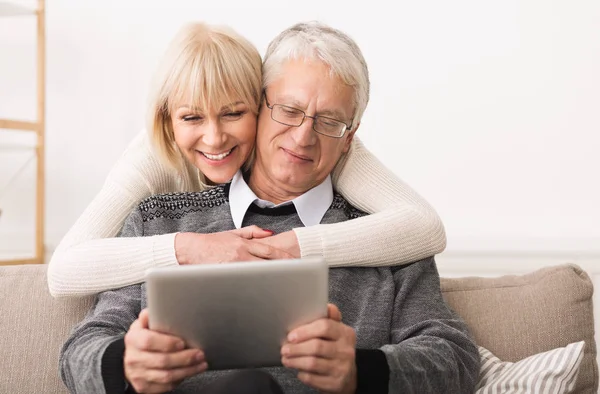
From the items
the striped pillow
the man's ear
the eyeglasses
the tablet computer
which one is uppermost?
the eyeglasses

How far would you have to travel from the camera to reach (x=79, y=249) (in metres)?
1.79

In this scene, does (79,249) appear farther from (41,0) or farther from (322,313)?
(41,0)

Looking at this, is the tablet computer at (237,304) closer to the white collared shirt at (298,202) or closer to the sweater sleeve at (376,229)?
the sweater sleeve at (376,229)

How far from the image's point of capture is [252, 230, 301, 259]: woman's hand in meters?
1.72

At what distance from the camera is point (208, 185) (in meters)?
2.08

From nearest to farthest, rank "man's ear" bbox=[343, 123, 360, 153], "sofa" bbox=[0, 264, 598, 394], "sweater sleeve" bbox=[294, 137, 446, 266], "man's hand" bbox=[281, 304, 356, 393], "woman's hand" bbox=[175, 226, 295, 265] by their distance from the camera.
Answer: "man's hand" bbox=[281, 304, 356, 393] < "woman's hand" bbox=[175, 226, 295, 265] < "sweater sleeve" bbox=[294, 137, 446, 266] < "sofa" bbox=[0, 264, 598, 394] < "man's ear" bbox=[343, 123, 360, 153]

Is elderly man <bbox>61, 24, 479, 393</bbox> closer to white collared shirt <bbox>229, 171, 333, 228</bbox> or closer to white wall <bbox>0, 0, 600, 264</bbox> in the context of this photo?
white collared shirt <bbox>229, 171, 333, 228</bbox>

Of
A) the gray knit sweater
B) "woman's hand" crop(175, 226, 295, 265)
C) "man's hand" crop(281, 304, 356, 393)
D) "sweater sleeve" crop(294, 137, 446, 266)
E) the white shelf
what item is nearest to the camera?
"man's hand" crop(281, 304, 356, 393)

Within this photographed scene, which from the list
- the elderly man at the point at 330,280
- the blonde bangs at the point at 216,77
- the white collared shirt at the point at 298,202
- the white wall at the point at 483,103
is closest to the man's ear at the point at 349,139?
the elderly man at the point at 330,280

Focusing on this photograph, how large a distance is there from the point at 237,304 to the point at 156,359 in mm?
168

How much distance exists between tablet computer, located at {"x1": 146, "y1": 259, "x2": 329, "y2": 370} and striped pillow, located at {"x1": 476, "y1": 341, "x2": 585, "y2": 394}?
20.9 inches

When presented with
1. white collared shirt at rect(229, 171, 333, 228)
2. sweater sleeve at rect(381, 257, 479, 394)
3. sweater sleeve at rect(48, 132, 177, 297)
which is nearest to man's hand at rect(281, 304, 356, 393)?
sweater sleeve at rect(381, 257, 479, 394)

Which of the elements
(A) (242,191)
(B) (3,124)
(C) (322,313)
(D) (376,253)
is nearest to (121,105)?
(B) (3,124)

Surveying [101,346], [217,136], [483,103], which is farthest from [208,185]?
[483,103]
